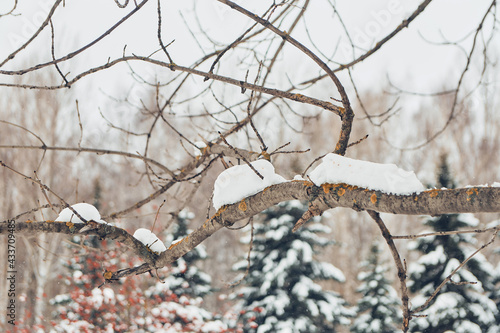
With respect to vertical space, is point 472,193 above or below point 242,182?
below

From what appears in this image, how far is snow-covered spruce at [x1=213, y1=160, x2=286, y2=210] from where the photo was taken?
5.02 ft

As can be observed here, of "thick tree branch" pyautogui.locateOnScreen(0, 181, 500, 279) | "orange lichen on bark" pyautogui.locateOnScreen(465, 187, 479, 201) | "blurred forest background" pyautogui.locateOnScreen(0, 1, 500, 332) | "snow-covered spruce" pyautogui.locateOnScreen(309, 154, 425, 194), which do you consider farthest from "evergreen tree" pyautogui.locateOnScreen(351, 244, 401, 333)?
"orange lichen on bark" pyautogui.locateOnScreen(465, 187, 479, 201)

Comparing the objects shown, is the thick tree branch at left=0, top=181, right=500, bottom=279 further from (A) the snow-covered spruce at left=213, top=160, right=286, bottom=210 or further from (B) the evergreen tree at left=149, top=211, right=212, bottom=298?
(B) the evergreen tree at left=149, top=211, right=212, bottom=298

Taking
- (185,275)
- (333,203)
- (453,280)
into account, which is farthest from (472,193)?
(185,275)

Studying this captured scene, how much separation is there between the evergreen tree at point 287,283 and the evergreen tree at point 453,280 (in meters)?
1.48

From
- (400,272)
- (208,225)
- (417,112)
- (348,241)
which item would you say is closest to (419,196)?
(400,272)

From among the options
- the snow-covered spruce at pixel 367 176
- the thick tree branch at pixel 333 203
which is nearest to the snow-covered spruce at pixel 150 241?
the thick tree branch at pixel 333 203

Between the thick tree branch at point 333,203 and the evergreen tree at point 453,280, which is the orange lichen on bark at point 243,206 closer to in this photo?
the thick tree branch at point 333,203

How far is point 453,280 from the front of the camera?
→ 245 inches

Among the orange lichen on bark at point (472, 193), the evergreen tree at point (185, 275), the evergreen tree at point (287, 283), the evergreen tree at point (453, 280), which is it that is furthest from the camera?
the evergreen tree at point (185, 275)

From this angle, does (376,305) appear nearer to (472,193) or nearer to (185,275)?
(185,275)

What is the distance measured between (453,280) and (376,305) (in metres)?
1.90

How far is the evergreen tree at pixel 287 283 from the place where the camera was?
22.9 feet

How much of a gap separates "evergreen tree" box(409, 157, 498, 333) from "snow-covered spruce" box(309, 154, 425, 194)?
5376 millimetres
